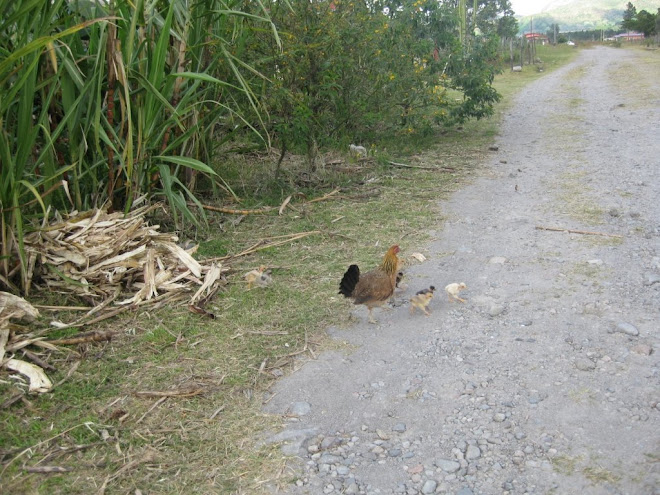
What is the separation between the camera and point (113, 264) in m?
4.78

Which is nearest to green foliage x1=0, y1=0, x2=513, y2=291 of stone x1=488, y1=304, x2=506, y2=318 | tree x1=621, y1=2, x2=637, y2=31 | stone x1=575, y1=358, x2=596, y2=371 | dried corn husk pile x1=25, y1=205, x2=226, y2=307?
dried corn husk pile x1=25, y1=205, x2=226, y2=307

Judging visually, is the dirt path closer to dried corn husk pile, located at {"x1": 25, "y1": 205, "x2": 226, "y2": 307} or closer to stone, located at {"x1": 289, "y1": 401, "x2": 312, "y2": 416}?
stone, located at {"x1": 289, "y1": 401, "x2": 312, "y2": 416}

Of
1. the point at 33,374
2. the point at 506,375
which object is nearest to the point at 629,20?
the point at 506,375

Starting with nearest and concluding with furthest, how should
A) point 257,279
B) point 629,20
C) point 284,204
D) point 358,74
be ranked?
point 257,279, point 284,204, point 358,74, point 629,20

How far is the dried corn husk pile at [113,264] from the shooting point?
463 centimetres

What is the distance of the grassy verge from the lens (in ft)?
9.86

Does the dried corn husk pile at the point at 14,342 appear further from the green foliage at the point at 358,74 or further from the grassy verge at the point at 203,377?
the green foliage at the point at 358,74

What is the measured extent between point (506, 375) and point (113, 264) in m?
3.04

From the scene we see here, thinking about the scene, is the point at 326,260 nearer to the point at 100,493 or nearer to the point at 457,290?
the point at 457,290

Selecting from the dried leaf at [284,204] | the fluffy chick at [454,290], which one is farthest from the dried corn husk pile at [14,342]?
the dried leaf at [284,204]

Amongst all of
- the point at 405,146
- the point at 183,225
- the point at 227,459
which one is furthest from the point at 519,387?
the point at 405,146

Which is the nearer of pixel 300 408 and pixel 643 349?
pixel 300 408

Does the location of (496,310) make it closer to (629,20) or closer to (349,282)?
(349,282)

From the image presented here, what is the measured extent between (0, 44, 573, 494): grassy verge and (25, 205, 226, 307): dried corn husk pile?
0.77 feet
